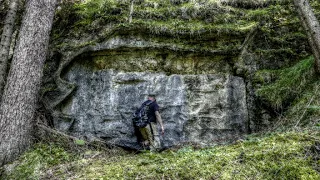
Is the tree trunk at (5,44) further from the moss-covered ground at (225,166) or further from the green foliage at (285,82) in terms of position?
the green foliage at (285,82)

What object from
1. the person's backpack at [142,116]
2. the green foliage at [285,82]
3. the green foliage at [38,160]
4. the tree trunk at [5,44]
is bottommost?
the green foliage at [38,160]

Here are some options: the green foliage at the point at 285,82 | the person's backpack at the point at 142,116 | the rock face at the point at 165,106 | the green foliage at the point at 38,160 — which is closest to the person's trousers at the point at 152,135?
the person's backpack at the point at 142,116

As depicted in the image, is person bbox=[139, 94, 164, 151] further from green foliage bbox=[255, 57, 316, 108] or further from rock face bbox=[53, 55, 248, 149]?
green foliage bbox=[255, 57, 316, 108]

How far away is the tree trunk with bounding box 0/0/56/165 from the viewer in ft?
18.5

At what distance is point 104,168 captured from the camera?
185 inches

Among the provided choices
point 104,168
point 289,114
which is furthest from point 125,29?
point 289,114

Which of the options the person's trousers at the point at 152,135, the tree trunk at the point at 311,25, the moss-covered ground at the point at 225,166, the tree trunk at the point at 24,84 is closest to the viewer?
the moss-covered ground at the point at 225,166

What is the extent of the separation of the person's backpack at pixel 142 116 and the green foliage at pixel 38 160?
1826 mm

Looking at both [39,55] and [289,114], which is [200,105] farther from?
[39,55]

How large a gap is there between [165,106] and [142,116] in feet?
3.14

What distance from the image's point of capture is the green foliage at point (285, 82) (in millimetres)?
6430

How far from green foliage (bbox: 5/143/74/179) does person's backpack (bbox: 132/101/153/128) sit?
1826 millimetres

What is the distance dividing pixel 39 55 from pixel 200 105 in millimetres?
4708

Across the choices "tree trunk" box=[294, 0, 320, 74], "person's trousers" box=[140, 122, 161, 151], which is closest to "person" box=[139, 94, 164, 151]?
"person's trousers" box=[140, 122, 161, 151]
